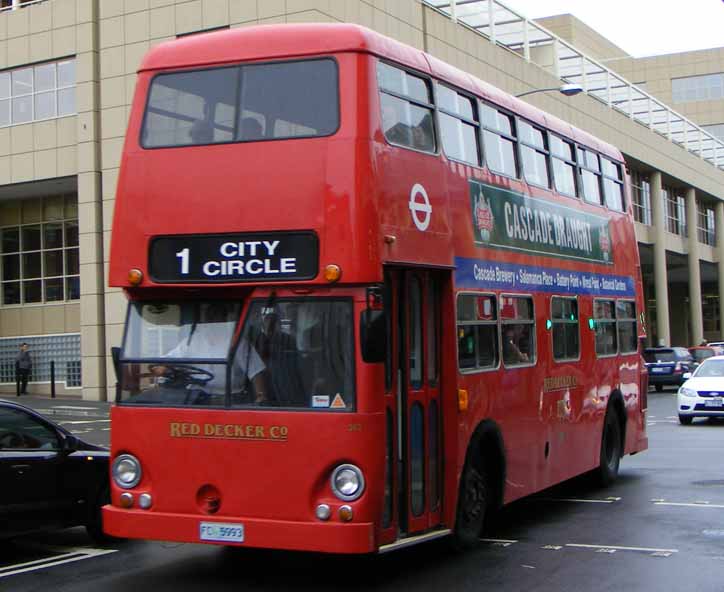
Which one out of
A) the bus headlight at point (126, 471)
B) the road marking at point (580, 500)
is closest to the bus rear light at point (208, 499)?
the bus headlight at point (126, 471)

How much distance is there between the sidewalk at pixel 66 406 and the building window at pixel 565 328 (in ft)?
63.8

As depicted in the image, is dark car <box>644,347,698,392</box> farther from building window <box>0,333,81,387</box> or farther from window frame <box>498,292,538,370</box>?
window frame <box>498,292,538,370</box>

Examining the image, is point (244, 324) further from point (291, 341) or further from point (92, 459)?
point (92, 459)

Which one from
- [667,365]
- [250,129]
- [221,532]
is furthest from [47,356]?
[221,532]

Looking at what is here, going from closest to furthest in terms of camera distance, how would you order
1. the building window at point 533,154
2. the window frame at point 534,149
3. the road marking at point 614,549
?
the road marking at point 614,549 → the window frame at point 534,149 → the building window at point 533,154

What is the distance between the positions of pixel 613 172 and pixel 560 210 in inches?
114

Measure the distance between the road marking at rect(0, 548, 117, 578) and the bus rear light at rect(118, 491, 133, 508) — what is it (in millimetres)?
Answer: 1606

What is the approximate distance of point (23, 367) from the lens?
38719mm

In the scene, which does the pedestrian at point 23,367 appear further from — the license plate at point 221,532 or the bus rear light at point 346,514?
the bus rear light at point 346,514

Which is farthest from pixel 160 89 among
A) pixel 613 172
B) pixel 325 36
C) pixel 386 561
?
pixel 613 172

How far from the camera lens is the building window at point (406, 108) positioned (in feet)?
30.0

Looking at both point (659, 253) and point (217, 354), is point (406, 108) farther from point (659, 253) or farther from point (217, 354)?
point (659, 253)

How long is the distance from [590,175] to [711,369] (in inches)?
535

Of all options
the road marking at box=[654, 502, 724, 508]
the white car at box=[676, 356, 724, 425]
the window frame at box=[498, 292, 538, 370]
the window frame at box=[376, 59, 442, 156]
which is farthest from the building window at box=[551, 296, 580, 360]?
the white car at box=[676, 356, 724, 425]
